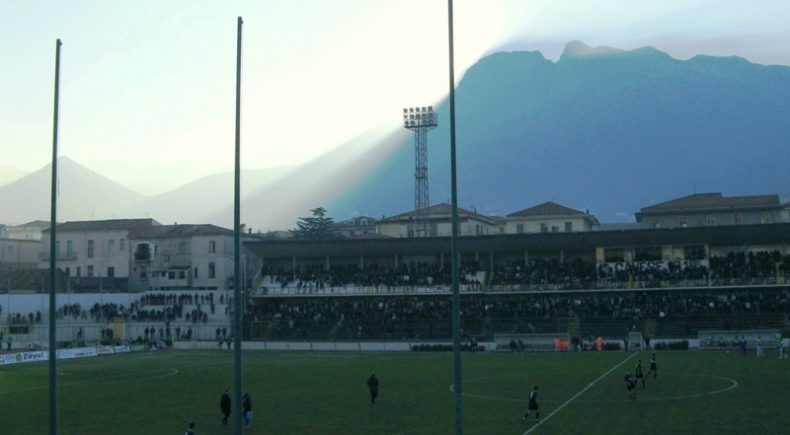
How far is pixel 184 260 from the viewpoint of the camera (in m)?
102

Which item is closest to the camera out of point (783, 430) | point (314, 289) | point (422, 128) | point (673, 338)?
point (783, 430)

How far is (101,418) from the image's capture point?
111 ft

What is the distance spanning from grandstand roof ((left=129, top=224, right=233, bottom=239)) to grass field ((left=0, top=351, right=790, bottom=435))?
40519mm

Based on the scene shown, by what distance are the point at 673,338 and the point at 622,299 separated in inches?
407

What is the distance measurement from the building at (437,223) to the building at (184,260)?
24407 millimetres

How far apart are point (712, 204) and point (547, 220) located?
20.0 m

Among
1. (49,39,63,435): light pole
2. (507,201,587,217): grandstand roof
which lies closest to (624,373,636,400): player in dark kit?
(49,39,63,435): light pole

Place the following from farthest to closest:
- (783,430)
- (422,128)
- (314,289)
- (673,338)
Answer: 1. (422,128)
2. (314,289)
3. (673,338)
4. (783,430)

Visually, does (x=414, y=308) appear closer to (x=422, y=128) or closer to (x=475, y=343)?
(x=475, y=343)

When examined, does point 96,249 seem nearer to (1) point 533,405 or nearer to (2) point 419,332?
(2) point 419,332

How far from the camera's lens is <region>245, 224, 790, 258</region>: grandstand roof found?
79.2 meters

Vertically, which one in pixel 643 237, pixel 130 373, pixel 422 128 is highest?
pixel 422 128

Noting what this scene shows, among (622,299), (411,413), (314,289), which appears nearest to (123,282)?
(314,289)

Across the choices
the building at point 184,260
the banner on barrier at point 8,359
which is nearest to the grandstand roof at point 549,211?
the building at point 184,260
